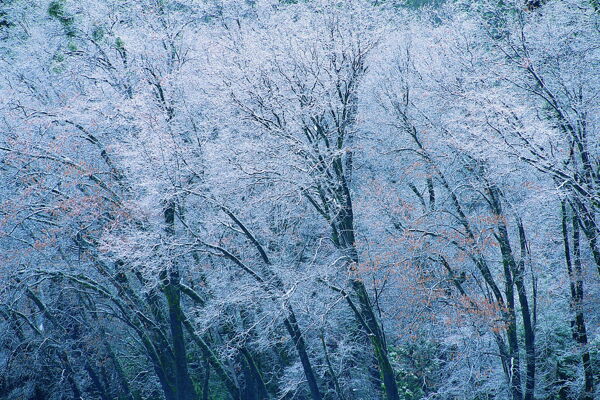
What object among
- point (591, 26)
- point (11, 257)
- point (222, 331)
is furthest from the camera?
point (222, 331)

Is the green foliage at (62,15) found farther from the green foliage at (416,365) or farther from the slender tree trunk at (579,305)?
the slender tree trunk at (579,305)

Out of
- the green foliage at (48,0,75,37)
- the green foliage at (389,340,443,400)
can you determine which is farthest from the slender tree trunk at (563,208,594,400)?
the green foliage at (48,0,75,37)

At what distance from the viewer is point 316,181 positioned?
11.0m

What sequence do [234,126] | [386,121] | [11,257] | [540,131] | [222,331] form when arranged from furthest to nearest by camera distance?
[222,331], [386,121], [11,257], [234,126], [540,131]

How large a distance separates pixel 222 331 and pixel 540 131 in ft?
38.5

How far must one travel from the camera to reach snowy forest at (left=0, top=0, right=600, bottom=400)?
11.2 m

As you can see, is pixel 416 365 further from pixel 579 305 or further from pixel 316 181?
pixel 316 181

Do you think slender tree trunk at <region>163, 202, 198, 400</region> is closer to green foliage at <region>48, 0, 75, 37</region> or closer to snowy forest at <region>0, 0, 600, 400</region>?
snowy forest at <region>0, 0, 600, 400</region>

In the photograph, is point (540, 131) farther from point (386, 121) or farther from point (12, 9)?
point (12, 9)

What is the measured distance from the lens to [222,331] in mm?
16516

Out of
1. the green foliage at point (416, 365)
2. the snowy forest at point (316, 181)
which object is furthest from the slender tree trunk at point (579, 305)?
the green foliage at point (416, 365)

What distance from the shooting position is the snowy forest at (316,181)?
36.7 ft

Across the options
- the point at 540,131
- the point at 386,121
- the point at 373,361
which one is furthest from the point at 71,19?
the point at 373,361

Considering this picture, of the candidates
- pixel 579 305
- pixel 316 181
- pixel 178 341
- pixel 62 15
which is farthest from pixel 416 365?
pixel 62 15
